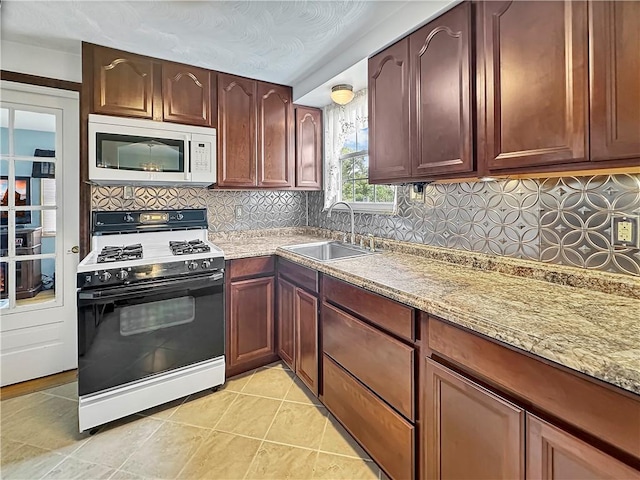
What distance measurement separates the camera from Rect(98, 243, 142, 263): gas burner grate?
1.93 m

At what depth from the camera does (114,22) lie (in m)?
1.85

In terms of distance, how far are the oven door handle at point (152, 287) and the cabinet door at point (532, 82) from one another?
5.67 feet

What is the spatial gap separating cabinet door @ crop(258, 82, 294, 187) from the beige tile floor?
170 cm

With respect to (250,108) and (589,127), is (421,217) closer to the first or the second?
(589,127)

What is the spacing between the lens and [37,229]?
2.35 m

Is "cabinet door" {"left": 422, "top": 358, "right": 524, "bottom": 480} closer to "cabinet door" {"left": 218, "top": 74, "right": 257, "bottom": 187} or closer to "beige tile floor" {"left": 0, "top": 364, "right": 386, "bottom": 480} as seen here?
"beige tile floor" {"left": 0, "top": 364, "right": 386, "bottom": 480}

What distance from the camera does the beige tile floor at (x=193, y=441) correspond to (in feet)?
5.20

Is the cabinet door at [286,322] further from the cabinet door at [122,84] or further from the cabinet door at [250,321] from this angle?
the cabinet door at [122,84]

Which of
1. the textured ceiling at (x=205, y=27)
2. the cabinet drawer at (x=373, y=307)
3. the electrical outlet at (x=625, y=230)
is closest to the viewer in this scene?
the electrical outlet at (x=625, y=230)

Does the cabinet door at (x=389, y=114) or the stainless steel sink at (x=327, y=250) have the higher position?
the cabinet door at (x=389, y=114)

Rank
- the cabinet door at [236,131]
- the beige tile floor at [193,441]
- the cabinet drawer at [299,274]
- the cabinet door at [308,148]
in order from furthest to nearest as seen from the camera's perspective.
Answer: the cabinet door at [308,148] → the cabinet door at [236,131] → the cabinet drawer at [299,274] → the beige tile floor at [193,441]

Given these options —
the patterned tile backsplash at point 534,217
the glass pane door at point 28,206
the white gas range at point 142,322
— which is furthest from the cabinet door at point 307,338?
the glass pane door at point 28,206

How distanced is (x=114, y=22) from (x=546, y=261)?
259 cm

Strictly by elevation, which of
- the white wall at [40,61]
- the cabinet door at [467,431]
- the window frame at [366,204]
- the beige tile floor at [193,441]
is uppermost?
the white wall at [40,61]
